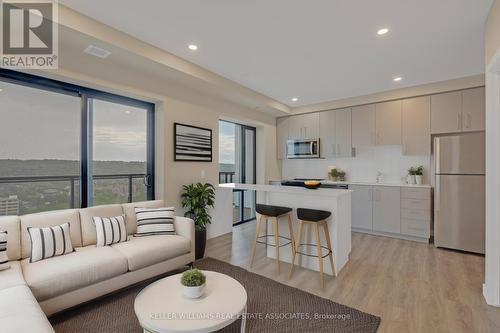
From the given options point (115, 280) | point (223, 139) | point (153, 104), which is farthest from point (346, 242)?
point (153, 104)

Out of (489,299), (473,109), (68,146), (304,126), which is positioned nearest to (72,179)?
(68,146)

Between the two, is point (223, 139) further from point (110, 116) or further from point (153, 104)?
point (110, 116)

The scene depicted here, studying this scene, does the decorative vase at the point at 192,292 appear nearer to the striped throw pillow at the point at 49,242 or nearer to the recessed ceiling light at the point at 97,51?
the striped throw pillow at the point at 49,242

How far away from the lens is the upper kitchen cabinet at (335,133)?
4965 mm

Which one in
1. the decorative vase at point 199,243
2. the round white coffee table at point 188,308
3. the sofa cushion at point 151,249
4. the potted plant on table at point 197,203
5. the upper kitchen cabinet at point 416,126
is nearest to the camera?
the round white coffee table at point 188,308

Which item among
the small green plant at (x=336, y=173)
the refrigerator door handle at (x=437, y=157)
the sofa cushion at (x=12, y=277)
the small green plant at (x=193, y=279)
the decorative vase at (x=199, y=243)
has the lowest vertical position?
the decorative vase at (x=199, y=243)

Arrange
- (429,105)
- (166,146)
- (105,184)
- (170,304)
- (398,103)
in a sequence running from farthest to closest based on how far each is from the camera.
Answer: (398,103)
(429,105)
(166,146)
(105,184)
(170,304)

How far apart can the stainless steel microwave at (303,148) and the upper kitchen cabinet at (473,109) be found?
2467 millimetres

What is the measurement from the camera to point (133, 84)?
3.18 metres

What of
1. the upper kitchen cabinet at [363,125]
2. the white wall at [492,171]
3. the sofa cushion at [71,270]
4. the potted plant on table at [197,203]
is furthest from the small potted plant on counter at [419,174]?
the sofa cushion at [71,270]

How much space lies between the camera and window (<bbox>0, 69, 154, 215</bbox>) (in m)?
2.54

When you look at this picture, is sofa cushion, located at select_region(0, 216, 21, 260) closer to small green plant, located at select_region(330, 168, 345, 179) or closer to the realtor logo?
the realtor logo

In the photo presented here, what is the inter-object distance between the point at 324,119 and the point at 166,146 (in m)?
3.43

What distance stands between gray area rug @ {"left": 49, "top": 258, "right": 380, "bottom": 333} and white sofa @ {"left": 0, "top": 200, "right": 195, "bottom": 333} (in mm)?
146
